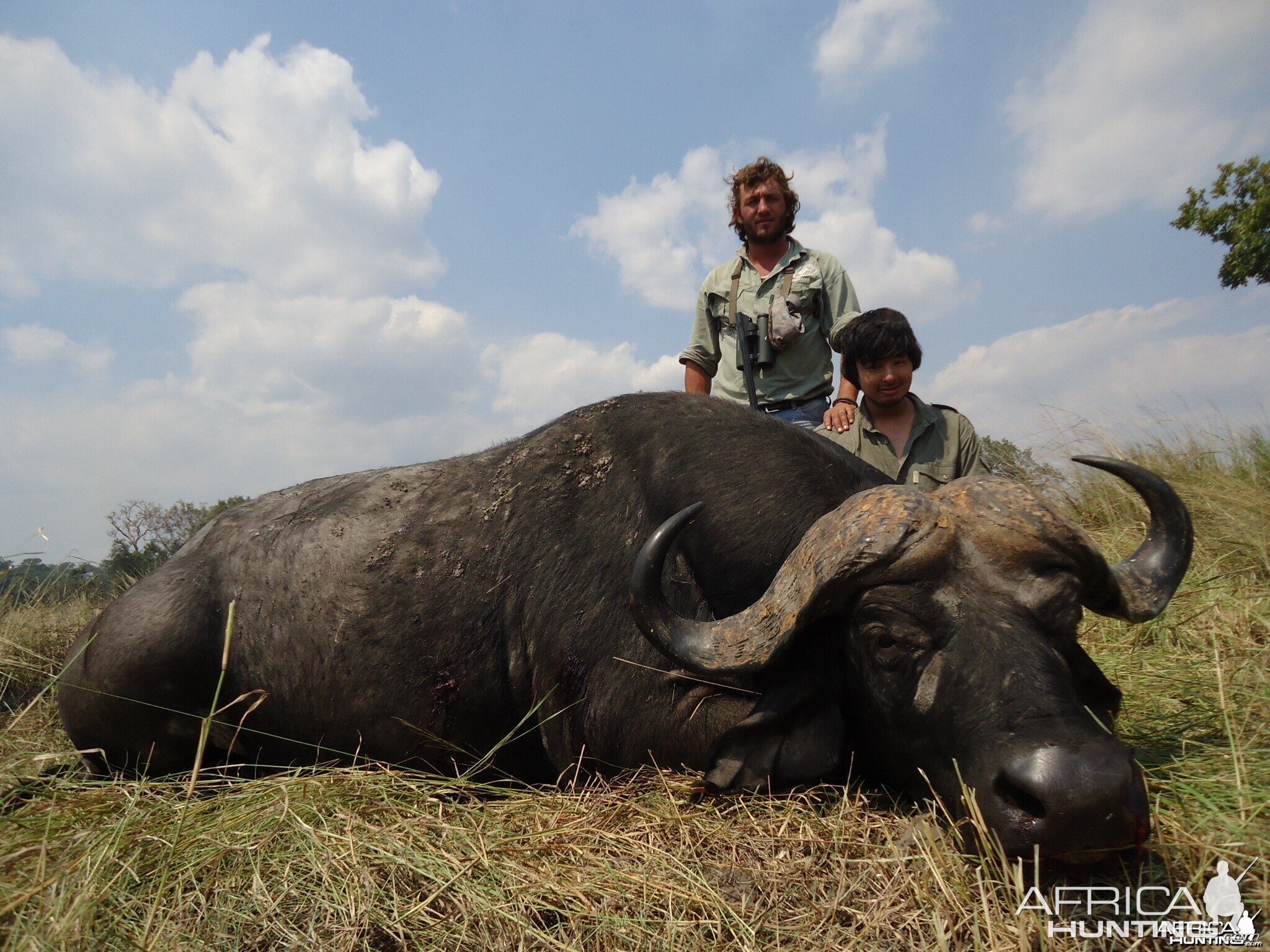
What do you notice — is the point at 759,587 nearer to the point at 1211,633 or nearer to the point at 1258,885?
the point at 1258,885

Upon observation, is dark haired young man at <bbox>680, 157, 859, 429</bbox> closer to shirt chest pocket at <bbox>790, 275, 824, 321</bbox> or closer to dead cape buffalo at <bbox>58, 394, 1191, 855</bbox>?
shirt chest pocket at <bbox>790, 275, 824, 321</bbox>

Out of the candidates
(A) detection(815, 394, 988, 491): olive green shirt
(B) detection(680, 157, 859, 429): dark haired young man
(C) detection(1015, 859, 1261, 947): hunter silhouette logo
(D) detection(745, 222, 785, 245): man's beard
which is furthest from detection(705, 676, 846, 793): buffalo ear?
(D) detection(745, 222, 785, 245): man's beard

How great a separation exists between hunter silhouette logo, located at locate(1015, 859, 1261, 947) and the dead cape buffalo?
0.39ft

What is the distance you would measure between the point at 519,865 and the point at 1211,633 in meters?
3.21

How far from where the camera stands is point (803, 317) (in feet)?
17.2

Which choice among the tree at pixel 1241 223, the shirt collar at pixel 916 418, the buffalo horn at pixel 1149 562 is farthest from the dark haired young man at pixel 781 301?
the tree at pixel 1241 223

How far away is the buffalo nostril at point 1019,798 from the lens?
1826 millimetres

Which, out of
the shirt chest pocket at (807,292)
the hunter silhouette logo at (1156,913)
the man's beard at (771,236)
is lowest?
the hunter silhouette logo at (1156,913)

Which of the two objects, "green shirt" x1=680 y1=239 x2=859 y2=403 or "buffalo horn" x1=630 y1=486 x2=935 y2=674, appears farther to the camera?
"green shirt" x1=680 y1=239 x2=859 y2=403

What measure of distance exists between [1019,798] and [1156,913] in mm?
349

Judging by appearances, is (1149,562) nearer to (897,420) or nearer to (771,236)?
(897,420)

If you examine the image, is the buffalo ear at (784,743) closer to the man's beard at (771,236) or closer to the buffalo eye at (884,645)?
the buffalo eye at (884,645)

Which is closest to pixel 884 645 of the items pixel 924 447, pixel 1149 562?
pixel 1149 562

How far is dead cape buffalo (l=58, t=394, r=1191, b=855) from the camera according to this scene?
2.15m
